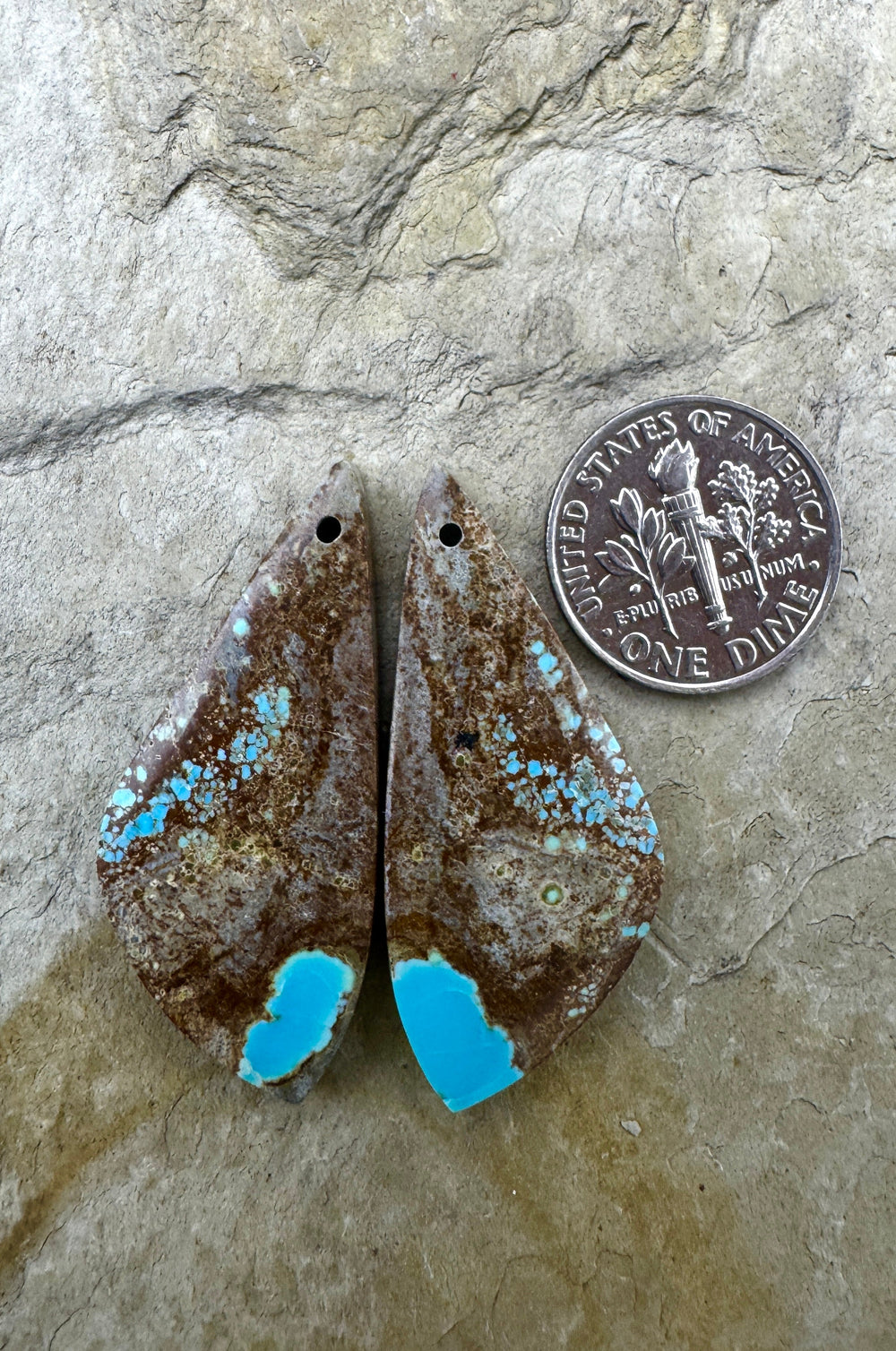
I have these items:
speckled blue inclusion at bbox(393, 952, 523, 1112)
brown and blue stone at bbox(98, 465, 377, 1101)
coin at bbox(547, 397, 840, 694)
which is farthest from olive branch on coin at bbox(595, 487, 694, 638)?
speckled blue inclusion at bbox(393, 952, 523, 1112)

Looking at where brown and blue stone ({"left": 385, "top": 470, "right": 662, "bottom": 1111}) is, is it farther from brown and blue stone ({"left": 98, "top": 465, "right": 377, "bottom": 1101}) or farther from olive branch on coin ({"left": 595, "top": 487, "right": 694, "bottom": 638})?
olive branch on coin ({"left": 595, "top": 487, "right": 694, "bottom": 638})

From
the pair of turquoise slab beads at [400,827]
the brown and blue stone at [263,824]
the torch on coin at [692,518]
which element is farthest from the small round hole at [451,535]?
the torch on coin at [692,518]

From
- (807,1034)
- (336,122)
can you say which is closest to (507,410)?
(336,122)

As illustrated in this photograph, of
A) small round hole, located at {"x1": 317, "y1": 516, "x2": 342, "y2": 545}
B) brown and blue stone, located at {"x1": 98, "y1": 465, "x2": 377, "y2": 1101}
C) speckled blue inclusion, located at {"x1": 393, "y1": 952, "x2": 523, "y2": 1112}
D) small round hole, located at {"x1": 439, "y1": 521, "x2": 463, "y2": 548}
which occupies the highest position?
small round hole, located at {"x1": 317, "y1": 516, "x2": 342, "y2": 545}

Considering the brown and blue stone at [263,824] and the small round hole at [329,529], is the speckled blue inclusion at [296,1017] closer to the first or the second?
the brown and blue stone at [263,824]

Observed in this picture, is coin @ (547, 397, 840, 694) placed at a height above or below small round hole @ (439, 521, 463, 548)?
below

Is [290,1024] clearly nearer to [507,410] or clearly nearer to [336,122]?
[507,410]

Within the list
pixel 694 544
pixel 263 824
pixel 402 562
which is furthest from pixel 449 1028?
pixel 694 544

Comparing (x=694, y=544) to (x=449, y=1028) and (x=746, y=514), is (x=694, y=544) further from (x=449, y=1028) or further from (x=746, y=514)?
(x=449, y=1028)

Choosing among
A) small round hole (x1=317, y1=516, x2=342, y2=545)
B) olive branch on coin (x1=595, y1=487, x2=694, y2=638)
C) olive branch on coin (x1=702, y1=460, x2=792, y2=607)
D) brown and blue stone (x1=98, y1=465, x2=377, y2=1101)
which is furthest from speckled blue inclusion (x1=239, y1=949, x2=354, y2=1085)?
olive branch on coin (x1=702, y1=460, x2=792, y2=607)
